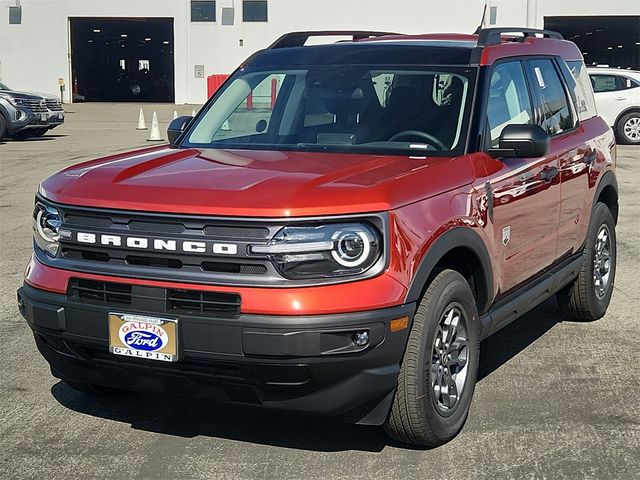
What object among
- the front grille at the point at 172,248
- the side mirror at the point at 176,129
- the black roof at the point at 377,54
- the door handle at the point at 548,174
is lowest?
the front grille at the point at 172,248

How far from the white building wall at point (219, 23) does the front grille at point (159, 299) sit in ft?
122

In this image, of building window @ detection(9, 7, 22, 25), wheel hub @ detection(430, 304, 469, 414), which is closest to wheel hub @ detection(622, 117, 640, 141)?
wheel hub @ detection(430, 304, 469, 414)

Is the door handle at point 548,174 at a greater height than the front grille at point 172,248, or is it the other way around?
the door handle at point 548,174

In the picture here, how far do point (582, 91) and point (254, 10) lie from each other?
36.4 meters

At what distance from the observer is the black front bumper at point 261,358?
379 cm

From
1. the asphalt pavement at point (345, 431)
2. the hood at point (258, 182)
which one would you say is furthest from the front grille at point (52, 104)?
the hood at point (258, 182)

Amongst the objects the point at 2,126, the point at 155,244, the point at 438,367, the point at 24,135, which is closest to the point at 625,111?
the point at 2,126

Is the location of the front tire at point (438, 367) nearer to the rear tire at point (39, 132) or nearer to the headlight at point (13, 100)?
the headlight at point (13, 100)

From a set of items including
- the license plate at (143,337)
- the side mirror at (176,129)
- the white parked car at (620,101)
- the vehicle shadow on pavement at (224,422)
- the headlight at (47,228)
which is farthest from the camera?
the white parked car at (620,101)

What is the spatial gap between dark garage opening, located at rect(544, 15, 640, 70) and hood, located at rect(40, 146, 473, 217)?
39.3m

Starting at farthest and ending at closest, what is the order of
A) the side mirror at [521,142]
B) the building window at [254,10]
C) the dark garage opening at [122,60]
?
1. the dark garage opening at [122,60]
2. the building window at [254,10]
3. the side mirror at [521,142]

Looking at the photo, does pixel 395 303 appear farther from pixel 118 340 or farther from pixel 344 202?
pixel 118 340

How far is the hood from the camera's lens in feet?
12.7

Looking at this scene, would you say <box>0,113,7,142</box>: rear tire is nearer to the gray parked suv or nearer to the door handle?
the gray parked suv
